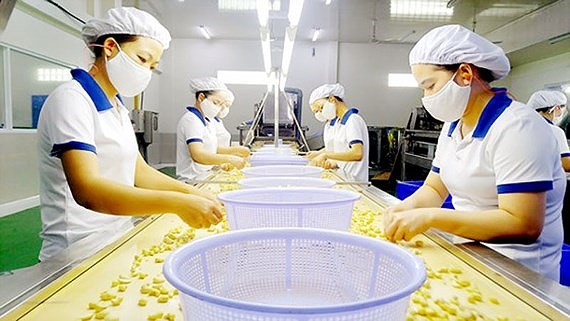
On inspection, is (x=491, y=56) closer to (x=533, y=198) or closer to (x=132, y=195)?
(x=533, y=198)

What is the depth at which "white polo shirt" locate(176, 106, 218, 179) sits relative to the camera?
336cm

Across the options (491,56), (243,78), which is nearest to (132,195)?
(491,56)

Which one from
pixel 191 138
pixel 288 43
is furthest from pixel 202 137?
pixel 288 43

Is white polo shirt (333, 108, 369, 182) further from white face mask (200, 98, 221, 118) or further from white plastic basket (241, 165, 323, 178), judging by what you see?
white plastic basket (241, 165, 323, 178)

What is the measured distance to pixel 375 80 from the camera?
11203 millimetres

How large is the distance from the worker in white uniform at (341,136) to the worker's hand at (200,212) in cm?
205

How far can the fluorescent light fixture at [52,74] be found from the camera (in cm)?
568

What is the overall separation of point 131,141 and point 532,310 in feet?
4.69

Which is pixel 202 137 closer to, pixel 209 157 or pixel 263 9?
pixel 209 157

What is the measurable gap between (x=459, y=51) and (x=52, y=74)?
20.3 ft

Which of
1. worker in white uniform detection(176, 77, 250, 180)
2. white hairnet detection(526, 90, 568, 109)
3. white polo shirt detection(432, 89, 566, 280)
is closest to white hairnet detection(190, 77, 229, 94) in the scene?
worker in white uniform detection(176, 77, 250, 180)

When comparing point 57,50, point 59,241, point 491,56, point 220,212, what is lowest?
point 59,241

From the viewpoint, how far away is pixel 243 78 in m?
11.1

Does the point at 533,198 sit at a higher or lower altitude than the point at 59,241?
higher
